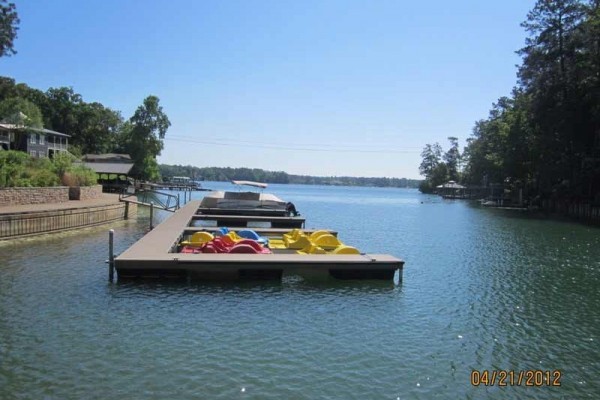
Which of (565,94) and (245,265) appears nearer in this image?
(245,265)

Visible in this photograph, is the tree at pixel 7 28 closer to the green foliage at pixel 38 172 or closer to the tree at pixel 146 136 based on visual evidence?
the green foliage at pixel 38 172

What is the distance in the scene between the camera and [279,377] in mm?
7914

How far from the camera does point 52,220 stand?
24.2 m

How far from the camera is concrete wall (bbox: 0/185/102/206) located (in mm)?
25500

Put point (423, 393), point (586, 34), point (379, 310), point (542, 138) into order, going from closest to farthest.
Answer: point (423, 393) < point (379, 310) < point (586, 34) < point (542, 138)

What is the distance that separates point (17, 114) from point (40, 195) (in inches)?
968

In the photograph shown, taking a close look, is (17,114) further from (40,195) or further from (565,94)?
(565,94)

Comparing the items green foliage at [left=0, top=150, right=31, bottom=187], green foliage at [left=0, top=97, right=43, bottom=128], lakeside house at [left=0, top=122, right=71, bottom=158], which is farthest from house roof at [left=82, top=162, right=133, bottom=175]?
green foliage at [left=0, top=150, right=31, bottom=187]

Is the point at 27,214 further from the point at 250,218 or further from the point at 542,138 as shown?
the point at 542,138

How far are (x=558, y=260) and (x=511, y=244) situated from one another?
215 inches

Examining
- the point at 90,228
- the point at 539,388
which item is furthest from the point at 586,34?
the point at 539,388

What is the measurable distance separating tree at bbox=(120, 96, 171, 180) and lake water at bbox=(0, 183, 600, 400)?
2970 inches
